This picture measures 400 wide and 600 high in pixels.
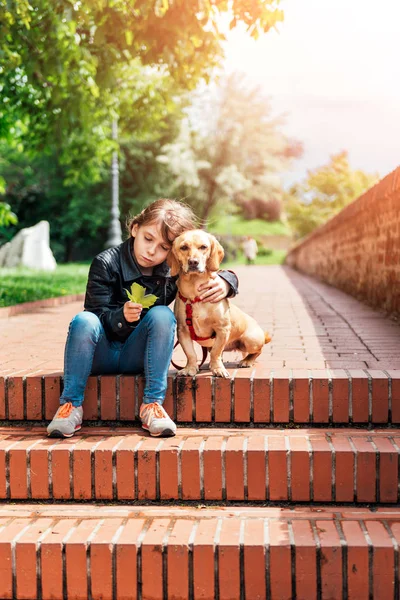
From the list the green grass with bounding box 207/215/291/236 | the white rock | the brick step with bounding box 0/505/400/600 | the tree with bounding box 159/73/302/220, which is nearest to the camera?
the brick step with bounding box 0/505/400/600

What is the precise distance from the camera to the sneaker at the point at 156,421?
11.3 feet

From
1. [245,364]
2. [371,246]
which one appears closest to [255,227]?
[371,246]

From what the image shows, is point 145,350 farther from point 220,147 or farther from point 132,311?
point 220,147

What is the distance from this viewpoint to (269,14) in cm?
800

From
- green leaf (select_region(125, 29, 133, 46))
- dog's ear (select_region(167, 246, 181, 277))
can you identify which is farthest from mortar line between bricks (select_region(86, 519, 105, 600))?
green leaf (select_region(125, 29, 133, 46))

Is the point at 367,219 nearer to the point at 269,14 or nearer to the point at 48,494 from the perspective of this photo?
the point at 269,14

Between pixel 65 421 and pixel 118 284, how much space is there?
836 millimetres

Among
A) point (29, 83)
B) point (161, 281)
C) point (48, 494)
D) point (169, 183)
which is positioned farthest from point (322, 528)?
point (169, 183)

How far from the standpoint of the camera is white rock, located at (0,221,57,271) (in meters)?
24.3

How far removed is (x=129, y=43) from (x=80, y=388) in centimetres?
701

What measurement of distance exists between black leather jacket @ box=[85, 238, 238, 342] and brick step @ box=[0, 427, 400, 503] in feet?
2.11

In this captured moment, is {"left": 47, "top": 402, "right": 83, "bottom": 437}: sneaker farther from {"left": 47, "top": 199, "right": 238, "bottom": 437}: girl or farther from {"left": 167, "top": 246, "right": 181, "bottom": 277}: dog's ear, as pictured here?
{"left": 167, "top": 246, "right": 181, "bottom": 277}: dog's ear

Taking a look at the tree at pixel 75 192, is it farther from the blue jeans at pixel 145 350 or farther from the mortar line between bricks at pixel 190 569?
the mortar line between bricks at pixel 190 569

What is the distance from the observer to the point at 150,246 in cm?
381
